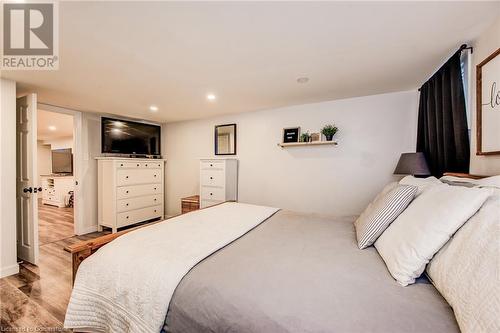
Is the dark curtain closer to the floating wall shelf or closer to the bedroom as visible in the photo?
the bedroom

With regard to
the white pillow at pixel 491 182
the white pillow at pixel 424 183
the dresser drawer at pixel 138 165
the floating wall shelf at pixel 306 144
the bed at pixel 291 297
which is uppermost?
the floating wall shelf at pixel 306 144

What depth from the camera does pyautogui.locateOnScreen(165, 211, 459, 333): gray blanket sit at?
746mm

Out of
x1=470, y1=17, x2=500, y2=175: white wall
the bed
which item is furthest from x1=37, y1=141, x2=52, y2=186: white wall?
x1=470, y1=17, x2=500, y2=175: white wall

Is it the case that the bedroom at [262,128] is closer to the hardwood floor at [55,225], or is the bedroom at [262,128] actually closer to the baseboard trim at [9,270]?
the baseboard trim at [9,270]

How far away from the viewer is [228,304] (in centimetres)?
87

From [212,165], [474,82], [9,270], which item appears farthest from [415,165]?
[9,270]

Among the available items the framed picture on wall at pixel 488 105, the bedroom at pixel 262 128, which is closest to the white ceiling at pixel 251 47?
the bedroom at pixel 262 128

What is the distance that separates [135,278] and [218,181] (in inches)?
102

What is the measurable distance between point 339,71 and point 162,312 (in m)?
2.39

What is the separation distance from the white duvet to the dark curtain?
198 cm

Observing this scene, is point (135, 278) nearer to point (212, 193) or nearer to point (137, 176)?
point (212, 193)

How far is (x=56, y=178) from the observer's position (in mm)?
6254

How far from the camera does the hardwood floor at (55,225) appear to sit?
11.5 feet

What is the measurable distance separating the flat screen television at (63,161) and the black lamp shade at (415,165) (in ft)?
28.2
